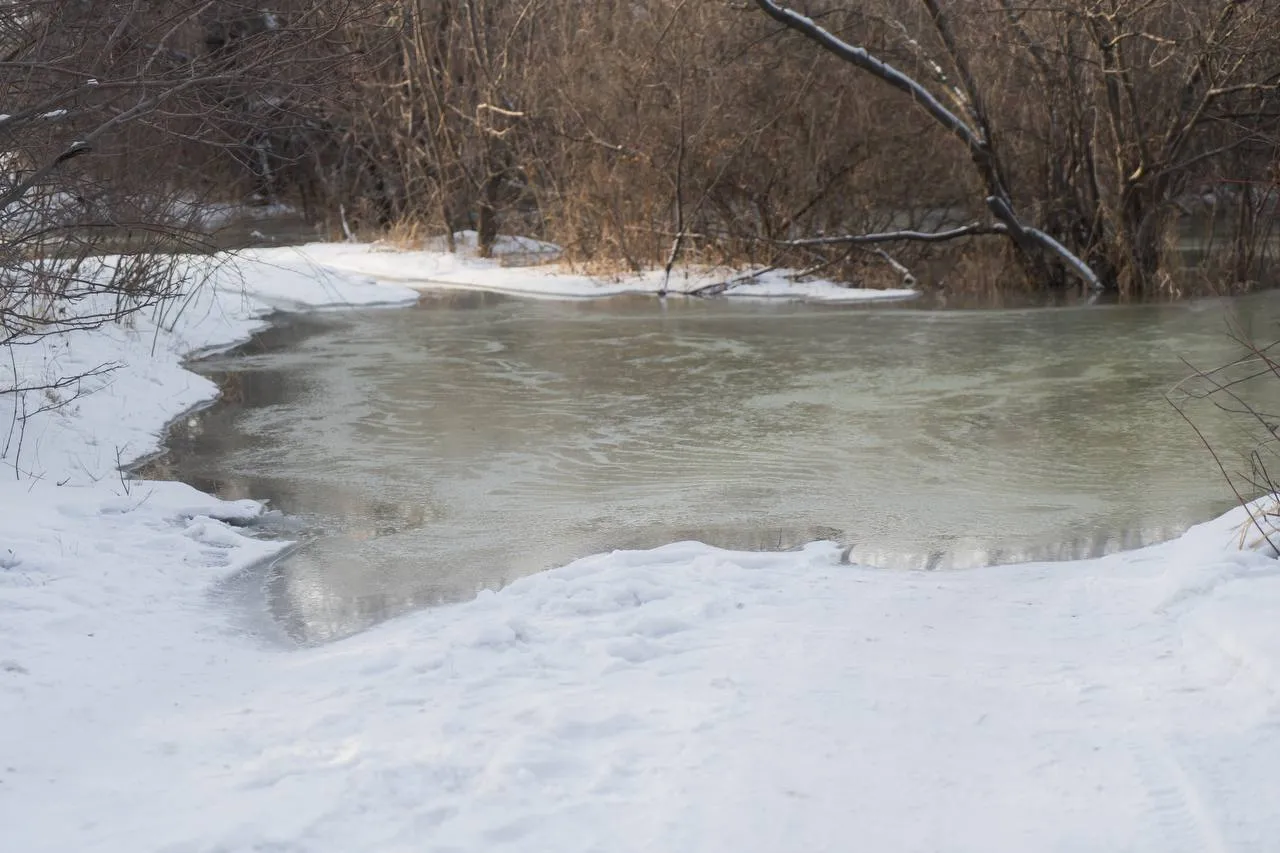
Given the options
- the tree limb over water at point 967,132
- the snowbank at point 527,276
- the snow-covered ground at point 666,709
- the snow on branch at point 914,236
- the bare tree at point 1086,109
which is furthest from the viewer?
the snowbank at point 527,276

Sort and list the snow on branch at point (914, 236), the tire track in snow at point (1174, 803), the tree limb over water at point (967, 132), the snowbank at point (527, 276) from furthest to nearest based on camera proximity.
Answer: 1. the snowbank at point (527, 276)
2. the snow on branch at point (914, 236)
3. the tree limb over water at point (967, 132)
4. the tire track in snow at point (1174, 803)

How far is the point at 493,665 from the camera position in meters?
4.91

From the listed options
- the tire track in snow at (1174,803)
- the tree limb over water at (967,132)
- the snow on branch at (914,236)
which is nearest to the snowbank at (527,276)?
the snow on branch at (914,236)

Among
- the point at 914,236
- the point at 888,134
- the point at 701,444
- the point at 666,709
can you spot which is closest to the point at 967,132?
the point at 914,236

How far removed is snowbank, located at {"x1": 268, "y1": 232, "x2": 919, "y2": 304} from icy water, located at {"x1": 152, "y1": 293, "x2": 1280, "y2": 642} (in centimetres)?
349

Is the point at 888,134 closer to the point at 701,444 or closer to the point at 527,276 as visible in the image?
the point at 527,276

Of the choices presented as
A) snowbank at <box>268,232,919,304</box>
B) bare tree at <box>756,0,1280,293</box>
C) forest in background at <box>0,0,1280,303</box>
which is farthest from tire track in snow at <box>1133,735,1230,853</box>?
snowbank at <box>268,232,919,304</box>

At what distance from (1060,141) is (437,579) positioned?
49.5ft

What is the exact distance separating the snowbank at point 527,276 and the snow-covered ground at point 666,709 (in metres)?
13.7

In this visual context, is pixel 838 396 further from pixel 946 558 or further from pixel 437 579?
pixel 437 579

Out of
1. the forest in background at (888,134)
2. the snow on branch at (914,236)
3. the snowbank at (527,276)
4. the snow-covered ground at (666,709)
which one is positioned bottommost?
the snow-covered ground at (666,709)

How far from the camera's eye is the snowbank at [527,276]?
20125 mm

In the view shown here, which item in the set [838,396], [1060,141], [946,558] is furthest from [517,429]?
[1060,141]

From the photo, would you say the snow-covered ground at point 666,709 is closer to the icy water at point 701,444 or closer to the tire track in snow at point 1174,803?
the tire track in snow at point 1174,803
